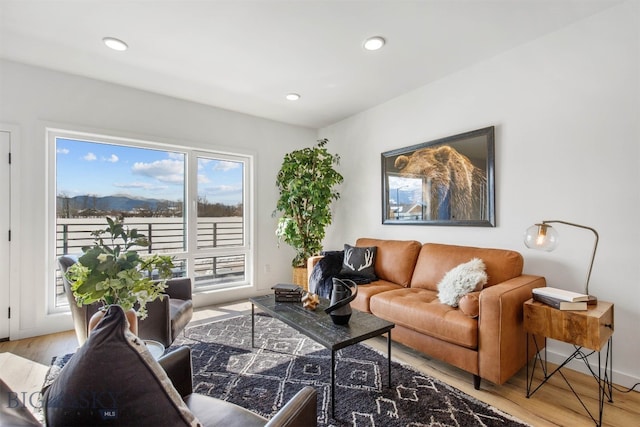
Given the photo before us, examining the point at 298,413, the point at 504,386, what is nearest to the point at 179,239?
the point at 298,413

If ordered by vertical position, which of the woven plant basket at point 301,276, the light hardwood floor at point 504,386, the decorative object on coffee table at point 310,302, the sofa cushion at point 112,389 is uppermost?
the sofa cushion at point 112,389

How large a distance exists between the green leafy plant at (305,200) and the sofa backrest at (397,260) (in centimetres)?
100

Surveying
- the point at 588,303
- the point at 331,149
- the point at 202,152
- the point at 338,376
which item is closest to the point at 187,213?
the point at 202,152

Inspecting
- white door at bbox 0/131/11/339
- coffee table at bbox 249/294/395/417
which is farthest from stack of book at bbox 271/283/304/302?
white door at bbox 0/131/11/339

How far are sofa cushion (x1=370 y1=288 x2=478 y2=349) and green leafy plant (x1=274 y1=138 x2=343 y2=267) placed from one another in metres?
1.60

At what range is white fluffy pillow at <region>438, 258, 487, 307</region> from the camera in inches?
87.6

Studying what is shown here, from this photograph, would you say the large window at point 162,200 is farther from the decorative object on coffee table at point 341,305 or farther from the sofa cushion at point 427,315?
the decorative object on coffee table at point 341,305

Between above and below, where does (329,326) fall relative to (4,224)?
below

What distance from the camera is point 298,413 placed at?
95 centimetres

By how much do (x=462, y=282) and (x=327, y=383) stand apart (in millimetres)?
1216

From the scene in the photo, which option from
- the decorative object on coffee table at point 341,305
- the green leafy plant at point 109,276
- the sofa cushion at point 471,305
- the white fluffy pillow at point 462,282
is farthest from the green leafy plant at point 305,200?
the green leafy plant at point 109,276

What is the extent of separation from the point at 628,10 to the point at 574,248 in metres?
1.66

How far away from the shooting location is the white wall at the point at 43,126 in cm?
275

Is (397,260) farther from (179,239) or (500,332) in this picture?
(179,239)
